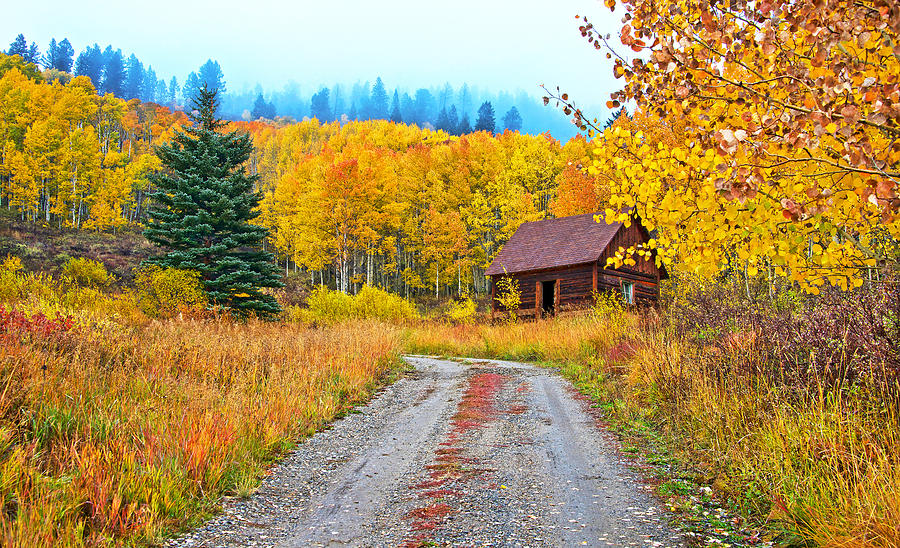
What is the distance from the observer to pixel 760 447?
455 cm

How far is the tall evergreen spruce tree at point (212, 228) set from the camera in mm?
19578

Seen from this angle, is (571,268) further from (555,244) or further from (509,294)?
(509,294)

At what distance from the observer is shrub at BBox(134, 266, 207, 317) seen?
1622 cm

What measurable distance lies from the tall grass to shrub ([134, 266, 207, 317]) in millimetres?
6177

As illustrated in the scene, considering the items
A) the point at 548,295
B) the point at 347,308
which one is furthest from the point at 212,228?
the point at 548,295

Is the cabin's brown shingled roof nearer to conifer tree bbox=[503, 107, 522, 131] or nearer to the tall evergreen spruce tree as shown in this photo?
the tall evergreen spruce tree

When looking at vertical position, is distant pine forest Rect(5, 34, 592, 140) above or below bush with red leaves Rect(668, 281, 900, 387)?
above

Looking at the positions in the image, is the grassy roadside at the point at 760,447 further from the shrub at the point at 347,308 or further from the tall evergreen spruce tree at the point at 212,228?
the tall evergreen spruce tree at the point at 212,228

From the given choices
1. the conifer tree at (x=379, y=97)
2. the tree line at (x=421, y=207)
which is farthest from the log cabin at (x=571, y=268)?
the conifer tree at (x=379, y=97)

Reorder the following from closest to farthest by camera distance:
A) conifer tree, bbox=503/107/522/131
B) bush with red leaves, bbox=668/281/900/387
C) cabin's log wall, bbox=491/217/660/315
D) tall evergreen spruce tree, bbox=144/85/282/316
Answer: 1. bush with red leaves, bbox=668/281/900/387
2. tall evergreen spruce tree, bbox=144/85/282/316
3. cabin's log wall, bbox=491/217/660/315
4. conifer tree, bbox=503/107/522/131

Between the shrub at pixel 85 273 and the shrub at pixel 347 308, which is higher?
the shrub at pixel 85 273

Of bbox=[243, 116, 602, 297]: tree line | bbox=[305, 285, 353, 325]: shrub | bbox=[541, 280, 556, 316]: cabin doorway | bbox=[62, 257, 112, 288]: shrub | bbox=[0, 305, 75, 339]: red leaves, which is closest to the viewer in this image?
A: bbox=[0, 305, 75, 339]: red leaves

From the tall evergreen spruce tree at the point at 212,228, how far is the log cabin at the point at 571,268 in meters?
11.4

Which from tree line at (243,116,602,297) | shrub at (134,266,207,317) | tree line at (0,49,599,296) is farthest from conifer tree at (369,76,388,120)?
shrub at (134,266,207,317)
